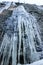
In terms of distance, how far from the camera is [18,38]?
172cm

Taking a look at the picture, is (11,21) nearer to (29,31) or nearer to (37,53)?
(29,31)

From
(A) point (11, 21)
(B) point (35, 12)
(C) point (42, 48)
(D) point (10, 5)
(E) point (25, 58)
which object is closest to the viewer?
(E) point (25, 58)

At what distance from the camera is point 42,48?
1.83 m

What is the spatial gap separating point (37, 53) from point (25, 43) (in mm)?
152

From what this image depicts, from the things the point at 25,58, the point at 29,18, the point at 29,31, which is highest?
the point at 29,18

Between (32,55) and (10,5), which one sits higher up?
(10,5)

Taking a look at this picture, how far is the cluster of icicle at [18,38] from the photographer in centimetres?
159

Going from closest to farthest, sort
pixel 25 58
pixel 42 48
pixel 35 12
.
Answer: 1. pixel 25 58
2. pixel 42 48
3. pixel 35 12

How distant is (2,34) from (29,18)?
451 mm

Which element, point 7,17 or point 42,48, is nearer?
point 42,48

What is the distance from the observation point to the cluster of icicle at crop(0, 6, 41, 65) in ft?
5.22

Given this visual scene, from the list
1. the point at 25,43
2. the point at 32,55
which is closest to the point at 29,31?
the point at 25,43

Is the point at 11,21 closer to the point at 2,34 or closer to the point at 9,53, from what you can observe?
the point at 2,34

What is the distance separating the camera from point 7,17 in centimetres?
214
